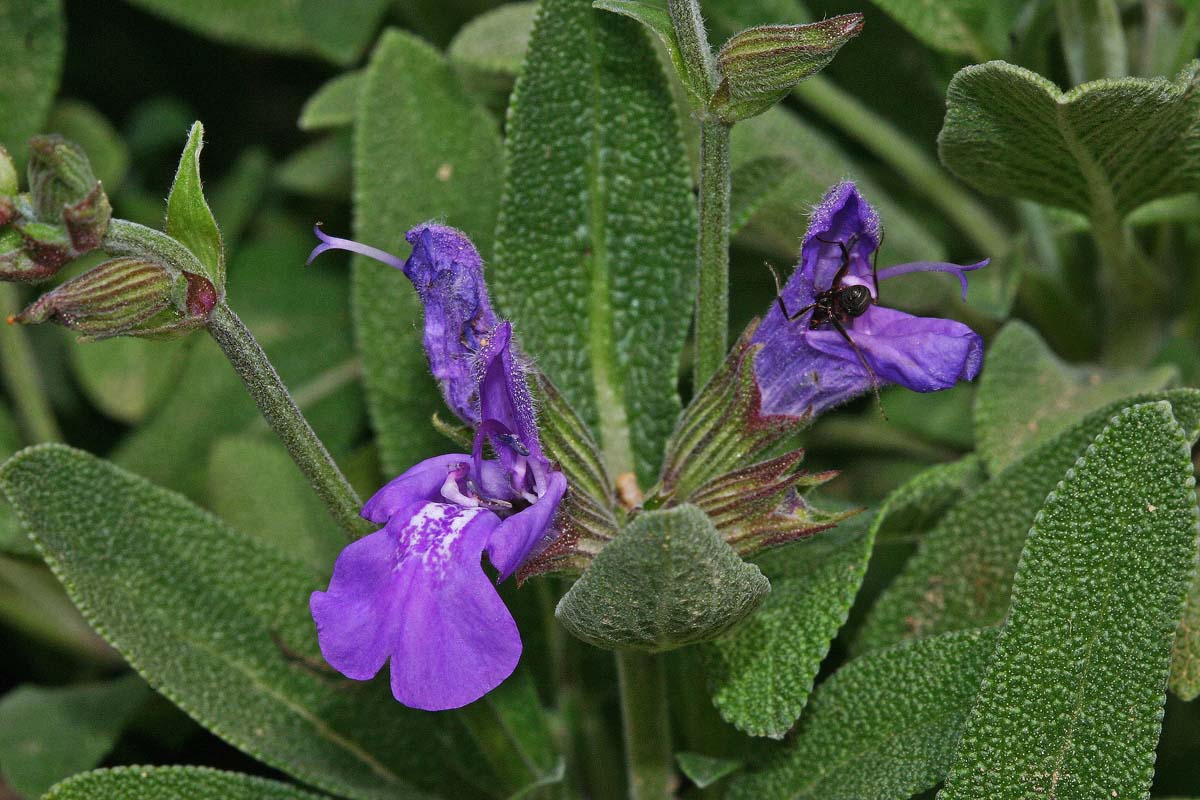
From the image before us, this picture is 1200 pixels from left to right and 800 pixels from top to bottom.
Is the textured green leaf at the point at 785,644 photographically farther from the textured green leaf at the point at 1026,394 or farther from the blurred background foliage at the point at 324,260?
the textured green leaf at the point at 1026,394

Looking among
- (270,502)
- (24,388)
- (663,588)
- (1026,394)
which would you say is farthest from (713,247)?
(24,388)

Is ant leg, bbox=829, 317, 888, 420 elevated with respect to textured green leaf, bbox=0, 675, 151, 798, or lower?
elevated

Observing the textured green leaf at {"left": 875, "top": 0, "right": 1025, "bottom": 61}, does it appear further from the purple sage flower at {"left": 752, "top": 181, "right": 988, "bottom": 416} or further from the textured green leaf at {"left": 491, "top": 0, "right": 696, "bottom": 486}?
the purple sage flower at {"left": 752, "top": 181, "right": 988, "bottom": 416}

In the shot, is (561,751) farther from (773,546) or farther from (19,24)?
(19,24)

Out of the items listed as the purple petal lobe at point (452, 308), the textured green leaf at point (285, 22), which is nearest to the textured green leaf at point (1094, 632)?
the purple petal lobe at point (452, 308)

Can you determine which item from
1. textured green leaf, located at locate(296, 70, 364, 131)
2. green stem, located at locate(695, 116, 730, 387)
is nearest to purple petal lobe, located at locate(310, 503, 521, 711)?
green stem, located at locate(695, 116, 730, 387)

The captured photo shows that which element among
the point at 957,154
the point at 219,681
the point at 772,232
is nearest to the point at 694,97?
the point at 957,154
